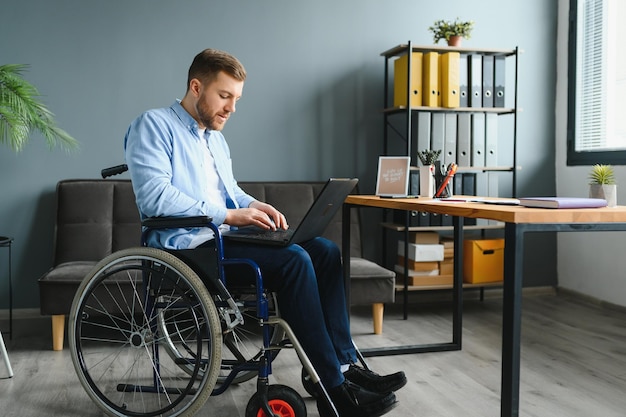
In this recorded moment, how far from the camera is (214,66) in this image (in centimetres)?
210

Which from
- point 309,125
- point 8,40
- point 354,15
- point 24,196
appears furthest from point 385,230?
point 8,40

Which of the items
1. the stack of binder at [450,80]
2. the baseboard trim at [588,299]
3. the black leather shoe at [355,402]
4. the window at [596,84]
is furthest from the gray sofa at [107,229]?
the window at [596,84]

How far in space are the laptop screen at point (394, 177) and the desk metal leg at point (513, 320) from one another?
3.19ft

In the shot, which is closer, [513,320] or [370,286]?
[513,320]

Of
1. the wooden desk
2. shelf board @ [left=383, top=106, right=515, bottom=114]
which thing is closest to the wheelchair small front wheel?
the wooden desk

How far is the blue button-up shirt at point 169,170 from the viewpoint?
1.94 m

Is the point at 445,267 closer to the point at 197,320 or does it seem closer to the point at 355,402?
the point at 355,402

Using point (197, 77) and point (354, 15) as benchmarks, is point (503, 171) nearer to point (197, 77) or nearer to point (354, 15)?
point (354, 15)

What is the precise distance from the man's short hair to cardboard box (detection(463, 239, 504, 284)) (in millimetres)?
2031

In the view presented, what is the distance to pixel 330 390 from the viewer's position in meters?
1.91

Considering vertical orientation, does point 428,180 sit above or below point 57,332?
above

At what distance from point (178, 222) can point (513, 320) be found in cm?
92

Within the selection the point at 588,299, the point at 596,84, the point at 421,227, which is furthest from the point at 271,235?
the point at 596,84

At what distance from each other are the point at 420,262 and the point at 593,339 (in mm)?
927
